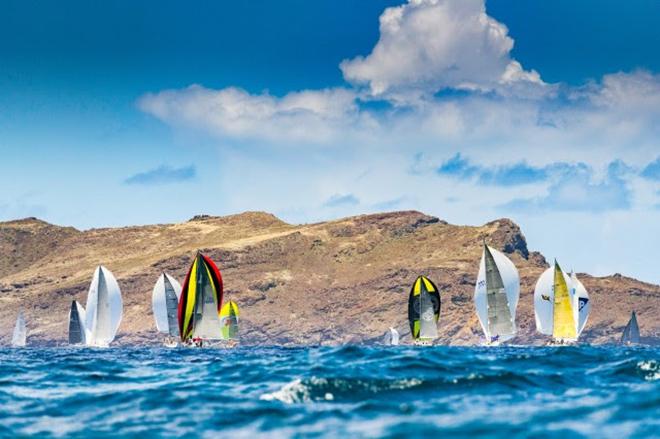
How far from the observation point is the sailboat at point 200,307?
66.6 metres

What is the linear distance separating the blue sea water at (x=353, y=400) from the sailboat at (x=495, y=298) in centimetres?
4747

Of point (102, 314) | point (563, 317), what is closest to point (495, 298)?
point (563, 317)

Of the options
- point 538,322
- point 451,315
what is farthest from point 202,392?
point 451,315

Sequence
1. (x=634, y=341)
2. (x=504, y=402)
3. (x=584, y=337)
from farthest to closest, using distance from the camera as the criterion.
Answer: (x=584, y=337), (x=634, y=341), (x=504, y=402)

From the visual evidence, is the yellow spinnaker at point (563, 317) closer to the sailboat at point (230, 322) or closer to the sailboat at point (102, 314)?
the sailboat at point (230, 322)

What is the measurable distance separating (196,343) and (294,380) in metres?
49.1

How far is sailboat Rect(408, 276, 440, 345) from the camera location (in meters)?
79.8

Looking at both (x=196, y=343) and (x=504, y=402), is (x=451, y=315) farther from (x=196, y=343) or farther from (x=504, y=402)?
(x=504, y=402)

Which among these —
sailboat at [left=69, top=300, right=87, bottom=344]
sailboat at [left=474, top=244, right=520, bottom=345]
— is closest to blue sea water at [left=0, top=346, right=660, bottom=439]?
sailboat at [left=474, top=244, right=520, bottom=345]

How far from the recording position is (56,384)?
21.7 metres

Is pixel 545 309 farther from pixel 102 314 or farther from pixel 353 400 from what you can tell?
pixel 353 400

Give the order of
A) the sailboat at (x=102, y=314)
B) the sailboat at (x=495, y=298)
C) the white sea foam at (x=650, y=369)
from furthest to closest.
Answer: the sailboat at (x=102, y=314) < the sailboat at (x=495, y=298) < the white sea foam at (x=650, y=369)

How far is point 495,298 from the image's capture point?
2876 inches

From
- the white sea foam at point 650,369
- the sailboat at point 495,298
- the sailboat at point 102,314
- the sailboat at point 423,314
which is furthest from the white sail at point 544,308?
the white sea foam at point 650,369
